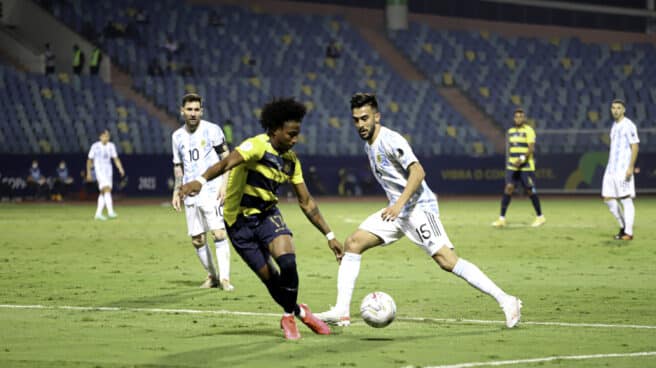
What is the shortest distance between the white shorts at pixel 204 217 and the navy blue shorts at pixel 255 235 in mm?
3761

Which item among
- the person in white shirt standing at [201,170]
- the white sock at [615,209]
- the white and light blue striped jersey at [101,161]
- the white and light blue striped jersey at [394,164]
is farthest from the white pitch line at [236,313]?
the white and light blue striped jersey at [101,161]

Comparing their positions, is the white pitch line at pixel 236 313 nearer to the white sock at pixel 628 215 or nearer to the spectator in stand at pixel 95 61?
the white sock at pixel 628 215

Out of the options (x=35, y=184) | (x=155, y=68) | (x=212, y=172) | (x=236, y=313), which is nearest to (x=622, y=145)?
(x=236, y=313)

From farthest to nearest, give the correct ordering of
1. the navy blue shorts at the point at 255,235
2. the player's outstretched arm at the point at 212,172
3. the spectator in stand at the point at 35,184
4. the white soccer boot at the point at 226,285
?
1. the spectator in stand at the point at 35,184
2. the white soccer boot at the point at 226,285
3. the navy blue shorts at the point at 255,235
4. the player's outstretched arm at the point at 212,172

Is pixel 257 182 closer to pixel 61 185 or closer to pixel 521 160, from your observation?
pixel 521 160

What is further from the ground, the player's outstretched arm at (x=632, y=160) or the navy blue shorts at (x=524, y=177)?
the player's outstretched arm at (x=632, y=160)

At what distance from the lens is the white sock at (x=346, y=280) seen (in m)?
9.90

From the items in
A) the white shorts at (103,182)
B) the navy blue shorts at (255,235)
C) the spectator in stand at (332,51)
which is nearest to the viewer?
the navy blue shorts at (255,235)

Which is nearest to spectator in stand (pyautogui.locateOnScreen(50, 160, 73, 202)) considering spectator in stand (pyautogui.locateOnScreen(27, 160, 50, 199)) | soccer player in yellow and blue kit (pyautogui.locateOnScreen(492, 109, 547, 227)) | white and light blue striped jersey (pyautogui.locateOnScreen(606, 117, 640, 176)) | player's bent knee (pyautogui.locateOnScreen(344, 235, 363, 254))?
spectator in stand (pyautogui.locateOnScreen(27, 160, 50, 199))

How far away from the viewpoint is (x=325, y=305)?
11266mm

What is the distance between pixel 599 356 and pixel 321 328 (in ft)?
8.19

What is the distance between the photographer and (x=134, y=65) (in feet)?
137

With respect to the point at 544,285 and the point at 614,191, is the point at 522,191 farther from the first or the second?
the point at 544,285

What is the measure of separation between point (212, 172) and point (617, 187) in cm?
1188
